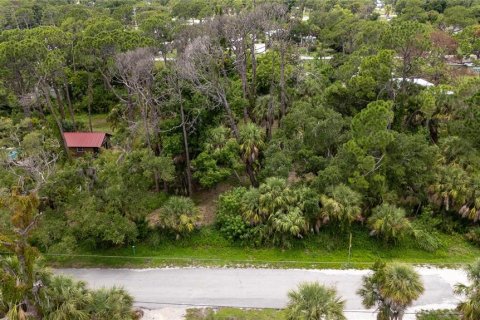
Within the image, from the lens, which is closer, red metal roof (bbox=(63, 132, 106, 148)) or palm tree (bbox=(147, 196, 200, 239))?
palm tree (bbox=(147, 196, 200, 239))

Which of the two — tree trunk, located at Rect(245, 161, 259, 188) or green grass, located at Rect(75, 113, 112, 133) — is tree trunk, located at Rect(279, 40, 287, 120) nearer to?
tree trunk, located at Rect(245, 161, 259, 188)

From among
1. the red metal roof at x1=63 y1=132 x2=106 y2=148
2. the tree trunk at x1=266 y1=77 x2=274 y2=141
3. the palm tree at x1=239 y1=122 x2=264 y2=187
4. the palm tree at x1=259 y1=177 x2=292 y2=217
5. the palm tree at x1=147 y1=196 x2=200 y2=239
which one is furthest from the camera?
Answer: the red metal roof at x1=63 y1=132 x2=106 y2=148

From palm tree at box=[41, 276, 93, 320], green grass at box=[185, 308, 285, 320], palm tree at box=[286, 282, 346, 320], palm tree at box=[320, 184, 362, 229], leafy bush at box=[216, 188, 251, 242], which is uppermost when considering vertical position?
palm tree at box=[286, 282, 346, 320]

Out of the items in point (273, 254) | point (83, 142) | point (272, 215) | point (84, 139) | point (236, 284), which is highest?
point (272, 215)

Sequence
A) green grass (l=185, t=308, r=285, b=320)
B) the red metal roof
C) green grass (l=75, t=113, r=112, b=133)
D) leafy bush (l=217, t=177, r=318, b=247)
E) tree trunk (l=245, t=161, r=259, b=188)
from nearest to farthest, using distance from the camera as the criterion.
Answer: green grass (l=185, t=308, r=285, b=320)
leafy bush (l=217, t=177, r=318, b=247)
tree trunk (l=245, t=161, r=259, b=188)
the red metal roof
green grass (l=75, t=113, r=112, b=133)

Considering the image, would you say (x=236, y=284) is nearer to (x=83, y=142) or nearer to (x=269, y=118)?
(x=269, y=118)

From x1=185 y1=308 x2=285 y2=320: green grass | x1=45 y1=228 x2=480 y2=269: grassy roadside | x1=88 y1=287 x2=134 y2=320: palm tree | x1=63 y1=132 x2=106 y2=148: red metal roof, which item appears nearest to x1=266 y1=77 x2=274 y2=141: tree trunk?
x1=45 y1=228 x2=480 y2=269: grassy roadside

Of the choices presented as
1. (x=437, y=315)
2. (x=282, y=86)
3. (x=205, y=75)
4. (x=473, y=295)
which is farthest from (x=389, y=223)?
(x=205, y=75)

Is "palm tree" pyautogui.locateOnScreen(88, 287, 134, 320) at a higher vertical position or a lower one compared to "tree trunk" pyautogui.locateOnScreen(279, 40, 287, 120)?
lower
